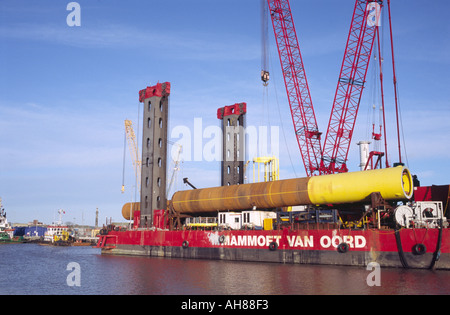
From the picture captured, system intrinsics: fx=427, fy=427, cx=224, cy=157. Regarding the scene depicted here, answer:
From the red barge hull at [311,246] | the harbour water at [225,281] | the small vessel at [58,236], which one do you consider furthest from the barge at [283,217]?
the small vessel at [58,236]

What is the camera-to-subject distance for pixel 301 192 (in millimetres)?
49219

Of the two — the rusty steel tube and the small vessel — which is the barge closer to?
the rusty steel tube

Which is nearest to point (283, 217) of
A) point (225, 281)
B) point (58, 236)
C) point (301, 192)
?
point (301, 192)

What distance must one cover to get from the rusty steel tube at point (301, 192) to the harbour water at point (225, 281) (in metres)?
8.25

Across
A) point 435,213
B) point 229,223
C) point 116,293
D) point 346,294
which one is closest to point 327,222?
point 435,213

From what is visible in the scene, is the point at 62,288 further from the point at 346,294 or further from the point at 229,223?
the point at 229,223

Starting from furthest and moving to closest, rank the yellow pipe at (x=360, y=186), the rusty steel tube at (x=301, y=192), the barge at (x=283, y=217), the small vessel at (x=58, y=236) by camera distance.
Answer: the small vessel at (x=58, y=236)
the rusty steel tube at (x=301, y=192)
the yellow pipe at (x=360, y=186)
the barge at (x=283, y=217)

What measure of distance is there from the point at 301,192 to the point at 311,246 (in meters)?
7.06

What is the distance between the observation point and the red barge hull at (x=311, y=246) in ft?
125

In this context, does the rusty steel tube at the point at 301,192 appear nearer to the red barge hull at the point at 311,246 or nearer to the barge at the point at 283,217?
the barge at the point at 283,217

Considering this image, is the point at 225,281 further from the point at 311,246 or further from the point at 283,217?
the point at 283,217

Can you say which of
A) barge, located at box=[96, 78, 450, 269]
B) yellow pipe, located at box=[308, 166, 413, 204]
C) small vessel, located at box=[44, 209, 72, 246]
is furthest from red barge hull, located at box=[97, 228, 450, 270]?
small vessel, located at box=[44, 209, 72, 246]

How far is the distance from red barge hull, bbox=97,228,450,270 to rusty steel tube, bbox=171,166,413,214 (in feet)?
14.9

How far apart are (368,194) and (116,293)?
2694cm
